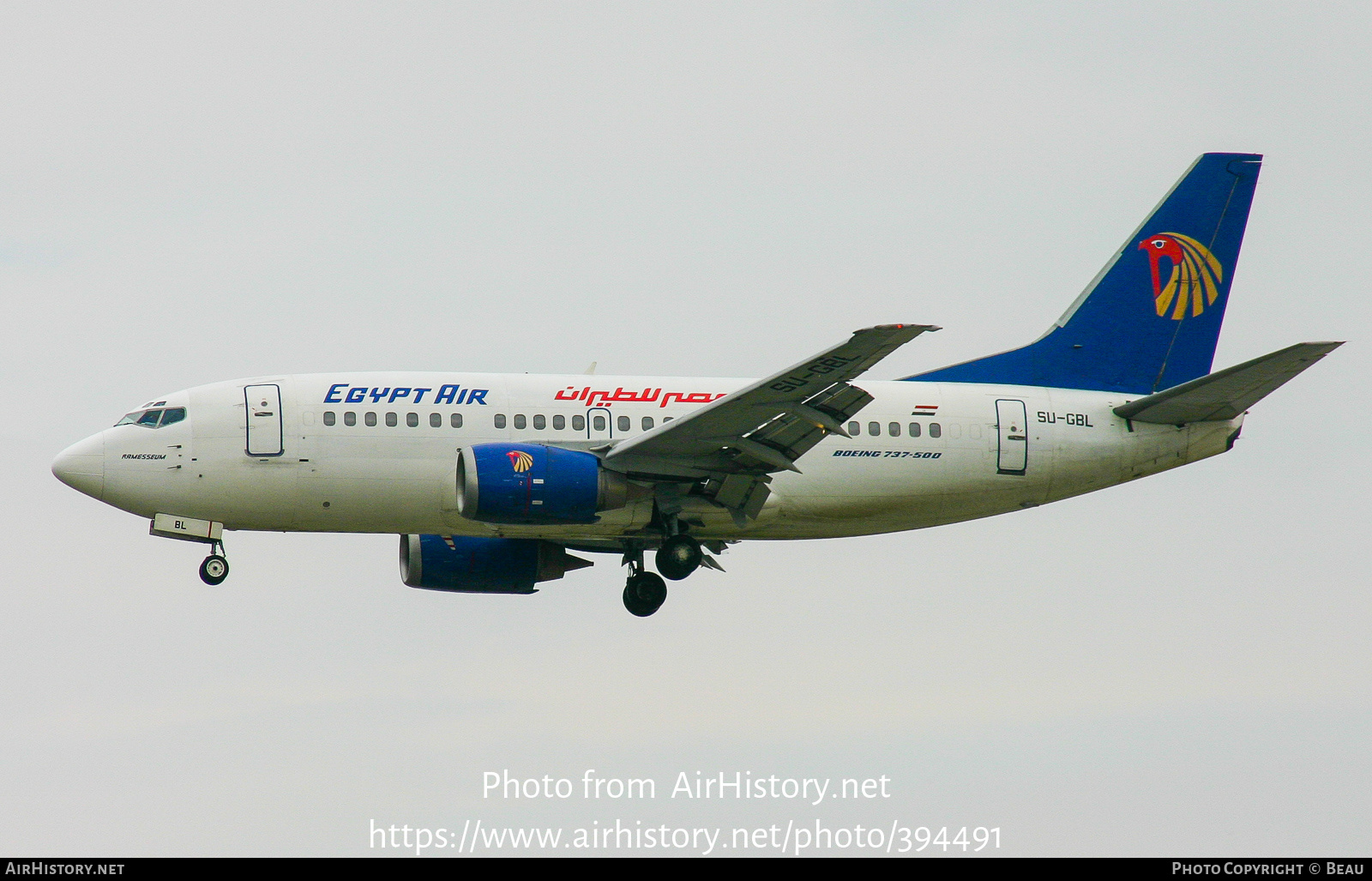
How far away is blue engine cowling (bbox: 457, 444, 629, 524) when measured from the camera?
2762cm

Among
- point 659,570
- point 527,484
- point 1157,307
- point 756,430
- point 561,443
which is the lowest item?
point 659,570

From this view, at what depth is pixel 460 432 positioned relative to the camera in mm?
29500

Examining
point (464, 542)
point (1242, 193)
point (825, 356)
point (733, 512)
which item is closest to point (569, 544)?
point (464, 542)

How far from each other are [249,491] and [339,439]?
1.83 metres

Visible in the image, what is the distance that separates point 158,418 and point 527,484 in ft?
24.0

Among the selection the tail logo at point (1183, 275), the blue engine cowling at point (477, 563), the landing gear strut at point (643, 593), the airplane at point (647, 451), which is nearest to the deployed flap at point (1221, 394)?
the airplane at point (647, 451)

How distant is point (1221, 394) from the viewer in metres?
30.6

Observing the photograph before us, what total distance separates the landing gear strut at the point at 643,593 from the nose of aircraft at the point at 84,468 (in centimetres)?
A: 1004

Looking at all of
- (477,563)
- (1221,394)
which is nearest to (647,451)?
(477,563)

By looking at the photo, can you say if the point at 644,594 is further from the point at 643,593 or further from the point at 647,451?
the point at 647,451

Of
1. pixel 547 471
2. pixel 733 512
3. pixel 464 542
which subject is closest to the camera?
pixel 547 471

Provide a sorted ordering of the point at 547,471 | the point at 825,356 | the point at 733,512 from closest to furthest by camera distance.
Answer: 1. the point at 825,356
2. the point at 547,471
3. the point at 733,512

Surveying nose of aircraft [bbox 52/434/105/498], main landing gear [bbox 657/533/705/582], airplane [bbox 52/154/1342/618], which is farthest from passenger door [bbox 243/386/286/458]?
main landing gear [bbox 657/533/705/582]

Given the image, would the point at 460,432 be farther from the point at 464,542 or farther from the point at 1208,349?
the point at 1208,349
